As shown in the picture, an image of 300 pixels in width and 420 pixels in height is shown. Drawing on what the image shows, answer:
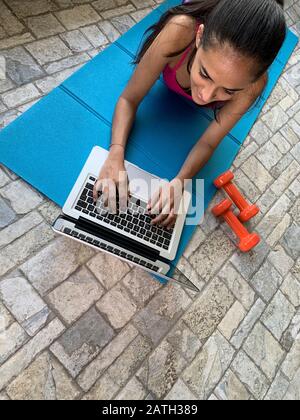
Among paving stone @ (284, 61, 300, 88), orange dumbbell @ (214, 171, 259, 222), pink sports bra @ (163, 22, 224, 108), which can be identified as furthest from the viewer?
paving stone @ (284, 61, 300, 88)

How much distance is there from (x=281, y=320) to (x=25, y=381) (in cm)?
87

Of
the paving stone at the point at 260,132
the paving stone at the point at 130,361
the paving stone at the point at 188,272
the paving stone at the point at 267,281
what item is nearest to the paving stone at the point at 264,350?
the paving stone at the point at 267,281

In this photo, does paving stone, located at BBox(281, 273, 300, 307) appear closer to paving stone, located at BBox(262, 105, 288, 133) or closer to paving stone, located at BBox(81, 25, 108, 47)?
paving stone, located at BBox(262, 105, 288, 133)

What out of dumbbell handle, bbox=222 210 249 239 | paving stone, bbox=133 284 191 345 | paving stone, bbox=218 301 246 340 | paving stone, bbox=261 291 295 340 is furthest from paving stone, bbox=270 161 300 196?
paving stone, bbox=133 284 191 345

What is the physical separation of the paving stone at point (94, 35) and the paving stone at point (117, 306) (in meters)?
0.96

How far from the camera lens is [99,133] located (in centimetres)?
119

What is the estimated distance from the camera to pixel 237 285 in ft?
4.01

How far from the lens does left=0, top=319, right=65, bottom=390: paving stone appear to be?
2.76 ft

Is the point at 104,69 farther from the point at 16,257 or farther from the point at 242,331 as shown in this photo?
the point at 242,331

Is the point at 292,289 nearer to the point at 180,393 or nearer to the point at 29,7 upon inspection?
the point at 180,393

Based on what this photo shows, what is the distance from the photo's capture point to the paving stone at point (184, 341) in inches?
41.1

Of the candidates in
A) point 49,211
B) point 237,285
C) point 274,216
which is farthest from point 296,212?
point 49,211

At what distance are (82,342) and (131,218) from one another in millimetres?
364

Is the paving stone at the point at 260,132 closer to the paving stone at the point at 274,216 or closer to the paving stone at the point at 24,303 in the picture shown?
the paving stone at the point at 274,216
